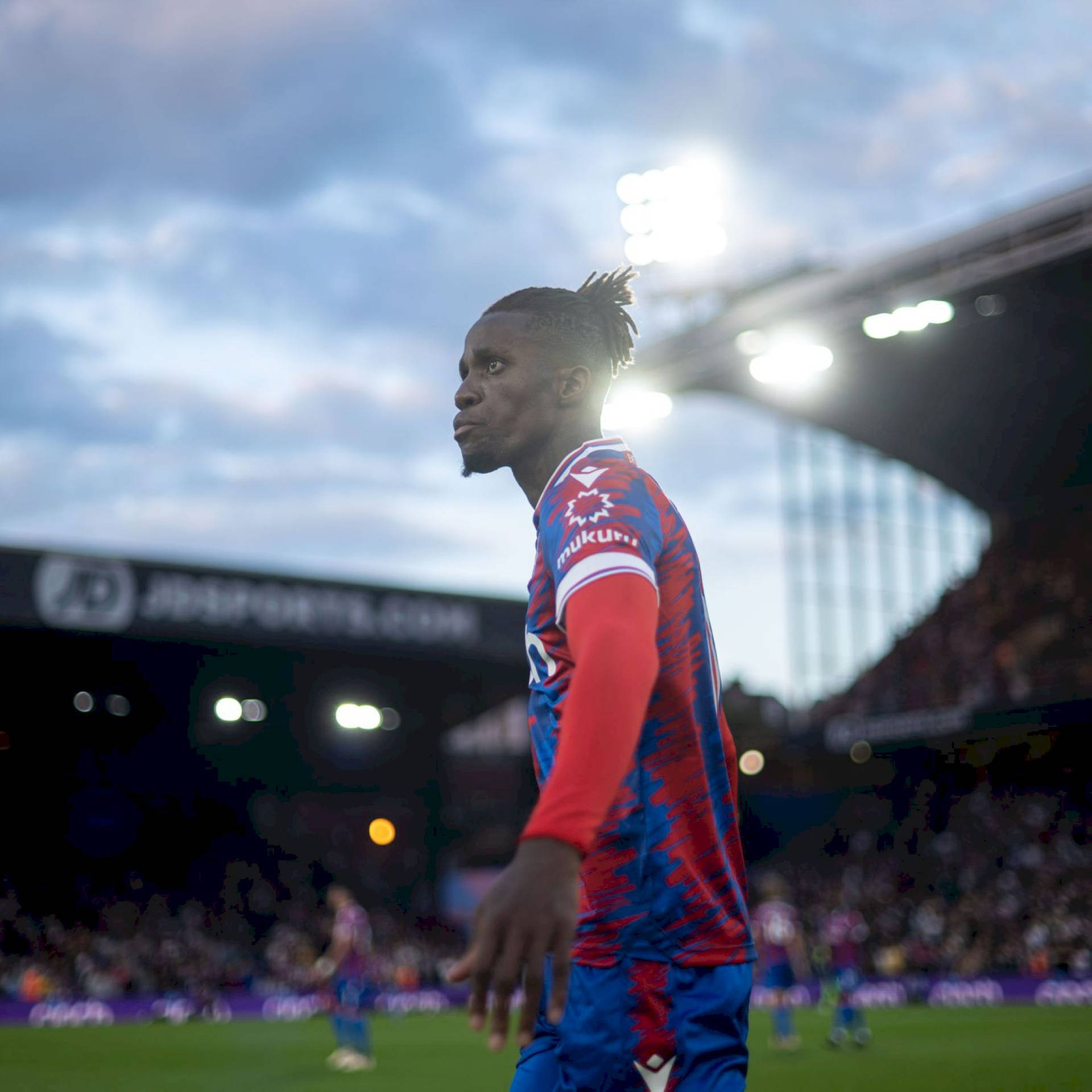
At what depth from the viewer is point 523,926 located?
196cm

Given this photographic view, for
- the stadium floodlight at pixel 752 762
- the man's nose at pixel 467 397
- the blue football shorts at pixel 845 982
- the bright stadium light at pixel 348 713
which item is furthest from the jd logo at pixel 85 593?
the man's nose at pixel 467 397

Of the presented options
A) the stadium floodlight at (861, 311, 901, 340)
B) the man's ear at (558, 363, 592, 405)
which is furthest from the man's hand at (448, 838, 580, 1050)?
the stadium floodlight at (861, 311, 901, 340)

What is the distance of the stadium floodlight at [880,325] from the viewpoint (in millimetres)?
27422

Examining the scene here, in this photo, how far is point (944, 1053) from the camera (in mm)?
16562

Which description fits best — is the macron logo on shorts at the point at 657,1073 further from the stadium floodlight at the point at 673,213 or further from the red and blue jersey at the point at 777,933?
the stadium floodlight at the point at 673,213

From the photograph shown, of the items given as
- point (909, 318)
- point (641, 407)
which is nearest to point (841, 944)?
point (909, 318)

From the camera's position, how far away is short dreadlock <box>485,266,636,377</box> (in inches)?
115

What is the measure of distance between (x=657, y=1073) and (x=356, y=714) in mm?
35431

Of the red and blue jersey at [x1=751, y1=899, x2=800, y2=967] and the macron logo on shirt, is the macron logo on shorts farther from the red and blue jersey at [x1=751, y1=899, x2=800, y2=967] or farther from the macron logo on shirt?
the red and blue jersey at [x1=751, y1=899, x2=800, y2=967]

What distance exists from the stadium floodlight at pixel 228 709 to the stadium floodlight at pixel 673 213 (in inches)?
579

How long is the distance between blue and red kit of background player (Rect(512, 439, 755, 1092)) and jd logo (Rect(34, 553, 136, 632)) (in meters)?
25.1

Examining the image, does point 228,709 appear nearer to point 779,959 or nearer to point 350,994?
point 350,994

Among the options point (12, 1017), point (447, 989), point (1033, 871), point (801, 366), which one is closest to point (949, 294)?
point (801, 366)

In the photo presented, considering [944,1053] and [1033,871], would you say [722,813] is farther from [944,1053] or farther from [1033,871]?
[1033,871]
